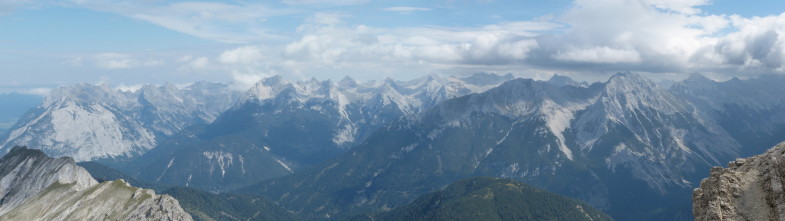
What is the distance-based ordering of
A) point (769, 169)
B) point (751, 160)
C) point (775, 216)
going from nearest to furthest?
point (775, 216)
point (769, 169)
point (751, 160)

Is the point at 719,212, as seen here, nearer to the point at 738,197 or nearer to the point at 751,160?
the point at 738,197

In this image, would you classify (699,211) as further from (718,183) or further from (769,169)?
(769,169)

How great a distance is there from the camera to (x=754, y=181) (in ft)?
188

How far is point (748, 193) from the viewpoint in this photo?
56562mm

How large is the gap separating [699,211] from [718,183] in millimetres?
3613

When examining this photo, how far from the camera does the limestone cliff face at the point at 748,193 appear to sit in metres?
54.7

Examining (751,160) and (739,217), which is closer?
(739,217)

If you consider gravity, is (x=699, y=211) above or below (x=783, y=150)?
below

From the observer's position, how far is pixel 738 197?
185 feet

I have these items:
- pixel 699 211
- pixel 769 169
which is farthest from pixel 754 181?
pixel 699 211

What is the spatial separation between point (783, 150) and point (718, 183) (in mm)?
7262

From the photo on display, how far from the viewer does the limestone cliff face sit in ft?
179

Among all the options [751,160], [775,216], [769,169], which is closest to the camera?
[775,216]

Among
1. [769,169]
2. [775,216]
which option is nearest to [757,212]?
[775,216]
